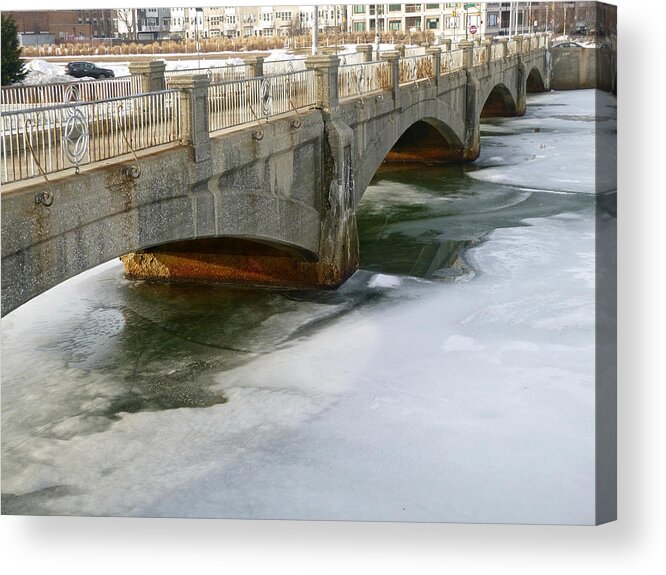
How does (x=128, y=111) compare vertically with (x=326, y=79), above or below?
below

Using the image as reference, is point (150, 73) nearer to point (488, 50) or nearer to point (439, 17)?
point (439, 17)

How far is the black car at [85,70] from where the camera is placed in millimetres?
15000

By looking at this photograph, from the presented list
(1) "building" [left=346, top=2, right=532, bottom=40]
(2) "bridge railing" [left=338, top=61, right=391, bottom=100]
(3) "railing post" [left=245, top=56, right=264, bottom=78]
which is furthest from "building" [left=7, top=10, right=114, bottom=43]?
(2) "bridge railing" [left=338, top=61, right=391, bottom=100]

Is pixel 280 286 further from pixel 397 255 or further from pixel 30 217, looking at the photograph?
pixel 30 217

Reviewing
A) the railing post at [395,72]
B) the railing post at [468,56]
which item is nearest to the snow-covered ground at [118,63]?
the railing post at [395,72]

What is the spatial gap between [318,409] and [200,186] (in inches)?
150

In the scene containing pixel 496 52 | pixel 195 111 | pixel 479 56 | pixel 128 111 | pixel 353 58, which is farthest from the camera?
pixel 496 52

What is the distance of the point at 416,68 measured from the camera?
29266 mm

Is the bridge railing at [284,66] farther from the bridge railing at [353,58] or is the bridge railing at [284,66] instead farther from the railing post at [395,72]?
the railing post at [395,72]

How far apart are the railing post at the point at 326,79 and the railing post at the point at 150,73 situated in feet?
12.0

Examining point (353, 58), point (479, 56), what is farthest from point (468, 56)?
point (353, 58)

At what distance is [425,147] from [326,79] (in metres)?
18.6

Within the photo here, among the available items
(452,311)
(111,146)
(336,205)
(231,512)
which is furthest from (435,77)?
(231,512)

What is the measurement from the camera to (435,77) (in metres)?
32.2
